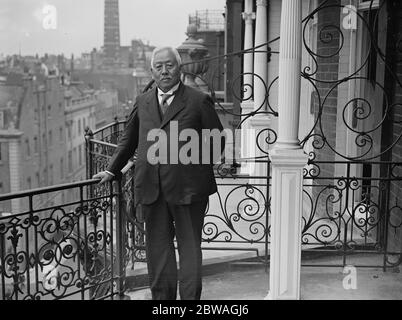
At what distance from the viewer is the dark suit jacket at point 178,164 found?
306cm

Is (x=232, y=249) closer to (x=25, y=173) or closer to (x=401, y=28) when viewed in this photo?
(x=25, y=173)

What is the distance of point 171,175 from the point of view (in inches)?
121

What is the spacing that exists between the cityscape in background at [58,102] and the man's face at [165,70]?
42 centimetres

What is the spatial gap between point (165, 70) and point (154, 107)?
23 centimetres

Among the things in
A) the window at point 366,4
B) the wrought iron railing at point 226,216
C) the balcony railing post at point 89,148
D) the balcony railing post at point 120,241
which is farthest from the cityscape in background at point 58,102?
the window at point 366,4

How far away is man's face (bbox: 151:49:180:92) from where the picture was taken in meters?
3.00

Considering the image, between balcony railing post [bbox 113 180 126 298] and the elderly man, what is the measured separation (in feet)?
2.54

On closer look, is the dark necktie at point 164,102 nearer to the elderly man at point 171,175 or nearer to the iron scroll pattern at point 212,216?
the elderly man at point 171,175

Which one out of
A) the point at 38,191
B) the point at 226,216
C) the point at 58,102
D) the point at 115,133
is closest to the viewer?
the point at 38,191

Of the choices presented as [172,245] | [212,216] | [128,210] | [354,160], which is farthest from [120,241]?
[354,160]

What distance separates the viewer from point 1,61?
3.64m

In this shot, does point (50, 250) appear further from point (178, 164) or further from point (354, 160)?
point (354, 160)

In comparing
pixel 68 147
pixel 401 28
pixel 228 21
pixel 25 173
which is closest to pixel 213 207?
pixel 68 147
